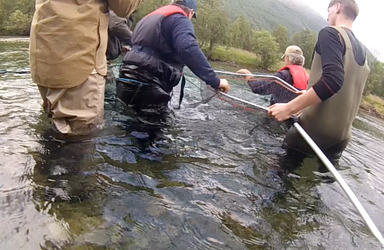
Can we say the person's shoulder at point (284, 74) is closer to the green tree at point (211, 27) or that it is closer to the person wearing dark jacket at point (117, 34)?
the person wearing dark jacket at point (117, 34)

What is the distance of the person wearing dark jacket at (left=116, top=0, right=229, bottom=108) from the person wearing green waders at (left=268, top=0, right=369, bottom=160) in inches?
60.6

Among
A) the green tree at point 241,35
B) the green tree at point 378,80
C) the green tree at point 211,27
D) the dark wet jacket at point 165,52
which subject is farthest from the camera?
the green tree at point 241,35

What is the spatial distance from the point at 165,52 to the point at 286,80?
13.4ft

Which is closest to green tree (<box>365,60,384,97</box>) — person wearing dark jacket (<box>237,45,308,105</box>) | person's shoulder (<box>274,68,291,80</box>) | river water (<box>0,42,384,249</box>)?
person wearing dark jacket (<box>237,45,308,105</box>)

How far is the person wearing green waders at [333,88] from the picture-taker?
444cm

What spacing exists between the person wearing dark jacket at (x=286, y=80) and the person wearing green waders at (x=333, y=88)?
1741 millimetres

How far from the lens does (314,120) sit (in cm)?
523

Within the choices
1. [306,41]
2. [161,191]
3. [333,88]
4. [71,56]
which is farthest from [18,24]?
[306,41]

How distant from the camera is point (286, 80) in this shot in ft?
28.2

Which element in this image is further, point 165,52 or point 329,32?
point 165,52

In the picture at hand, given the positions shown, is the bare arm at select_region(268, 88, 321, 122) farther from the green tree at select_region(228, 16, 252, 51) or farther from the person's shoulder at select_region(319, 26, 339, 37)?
the green tree at select_region(228, 16, 252, 51)

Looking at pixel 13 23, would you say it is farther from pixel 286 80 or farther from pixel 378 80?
pixel 378 80

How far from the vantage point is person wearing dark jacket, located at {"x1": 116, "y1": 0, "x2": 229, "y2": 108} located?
539cm

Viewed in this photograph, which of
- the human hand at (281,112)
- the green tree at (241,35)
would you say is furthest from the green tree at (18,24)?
the human hand at (281,112)
